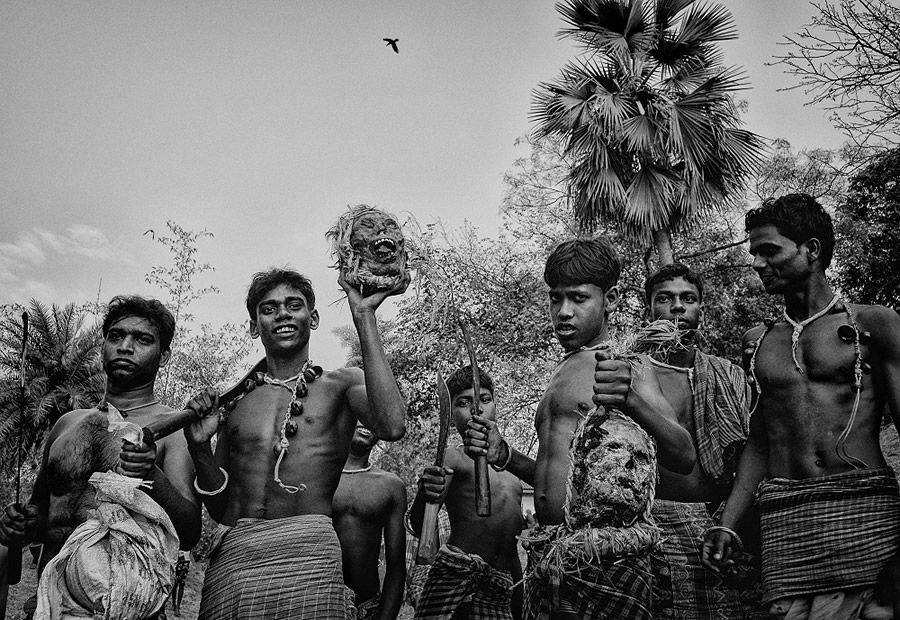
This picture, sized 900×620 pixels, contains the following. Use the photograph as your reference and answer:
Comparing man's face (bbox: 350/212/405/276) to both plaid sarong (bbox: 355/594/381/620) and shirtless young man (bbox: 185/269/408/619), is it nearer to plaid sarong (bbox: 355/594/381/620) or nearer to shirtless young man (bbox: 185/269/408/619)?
shirtless young man (bbox: 185/269/408/619)

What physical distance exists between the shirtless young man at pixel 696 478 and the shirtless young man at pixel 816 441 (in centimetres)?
46

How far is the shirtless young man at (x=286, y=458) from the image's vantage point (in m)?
3.08

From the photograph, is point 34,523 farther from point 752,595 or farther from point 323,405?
point 752,595

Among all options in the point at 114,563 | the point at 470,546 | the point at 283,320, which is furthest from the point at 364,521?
the point at 114,563

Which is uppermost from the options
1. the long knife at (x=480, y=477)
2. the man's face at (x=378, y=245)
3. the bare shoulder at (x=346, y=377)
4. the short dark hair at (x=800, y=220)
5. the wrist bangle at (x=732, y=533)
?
the short dark hair at (x=800, y=220)

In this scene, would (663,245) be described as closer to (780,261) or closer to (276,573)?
(780,261)

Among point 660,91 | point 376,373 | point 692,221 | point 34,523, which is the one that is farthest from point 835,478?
point 660,91

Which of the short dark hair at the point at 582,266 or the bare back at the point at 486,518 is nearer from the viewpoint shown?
the short dark hair at the point at 582,266

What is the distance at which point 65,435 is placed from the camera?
3.63m

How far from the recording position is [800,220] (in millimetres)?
3139

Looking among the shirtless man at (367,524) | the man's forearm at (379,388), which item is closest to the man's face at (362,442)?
the shirtless man at (367,524)

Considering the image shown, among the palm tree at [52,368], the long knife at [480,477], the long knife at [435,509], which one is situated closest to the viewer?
the long knife at [480,477]

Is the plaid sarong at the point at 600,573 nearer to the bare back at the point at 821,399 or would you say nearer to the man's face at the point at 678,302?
the bare back at the point at 821,399

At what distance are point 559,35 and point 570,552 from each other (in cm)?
1067
